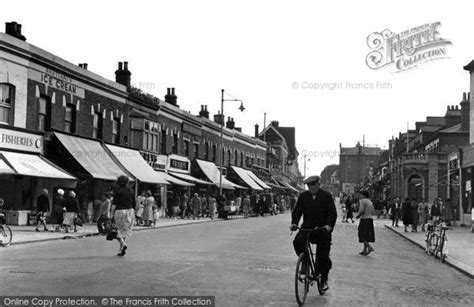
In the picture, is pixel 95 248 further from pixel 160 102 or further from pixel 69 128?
pixel 160 102

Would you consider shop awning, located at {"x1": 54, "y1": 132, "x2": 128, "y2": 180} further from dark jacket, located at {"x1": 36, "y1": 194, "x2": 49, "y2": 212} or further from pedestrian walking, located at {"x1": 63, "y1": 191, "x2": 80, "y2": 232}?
dark jacket, located at {"x1": 36, "y1": 194, "x2": 49, "y2": 212}

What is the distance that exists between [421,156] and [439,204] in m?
22.6

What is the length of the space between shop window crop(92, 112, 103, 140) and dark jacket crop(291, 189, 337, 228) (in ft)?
74.6

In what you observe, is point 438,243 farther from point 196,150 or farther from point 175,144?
point 196,150

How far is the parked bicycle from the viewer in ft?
51.5

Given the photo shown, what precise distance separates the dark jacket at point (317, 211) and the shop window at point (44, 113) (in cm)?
1885

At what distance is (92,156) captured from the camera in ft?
91.1

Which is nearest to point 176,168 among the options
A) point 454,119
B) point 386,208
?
point 386,208

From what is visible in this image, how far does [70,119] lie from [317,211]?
2129 cm

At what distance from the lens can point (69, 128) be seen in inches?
1103

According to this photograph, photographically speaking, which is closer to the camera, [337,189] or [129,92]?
[129,92]

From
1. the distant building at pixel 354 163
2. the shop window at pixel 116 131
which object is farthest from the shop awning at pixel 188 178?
the distant building at pixel 354 163

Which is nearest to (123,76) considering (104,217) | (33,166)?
(33,166)

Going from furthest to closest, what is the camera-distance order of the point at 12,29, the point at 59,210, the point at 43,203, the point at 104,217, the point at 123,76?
the point at 123,76 < the point at 12,29 < the point at 59,210 < the point at 43,203 < the point at 104,217
